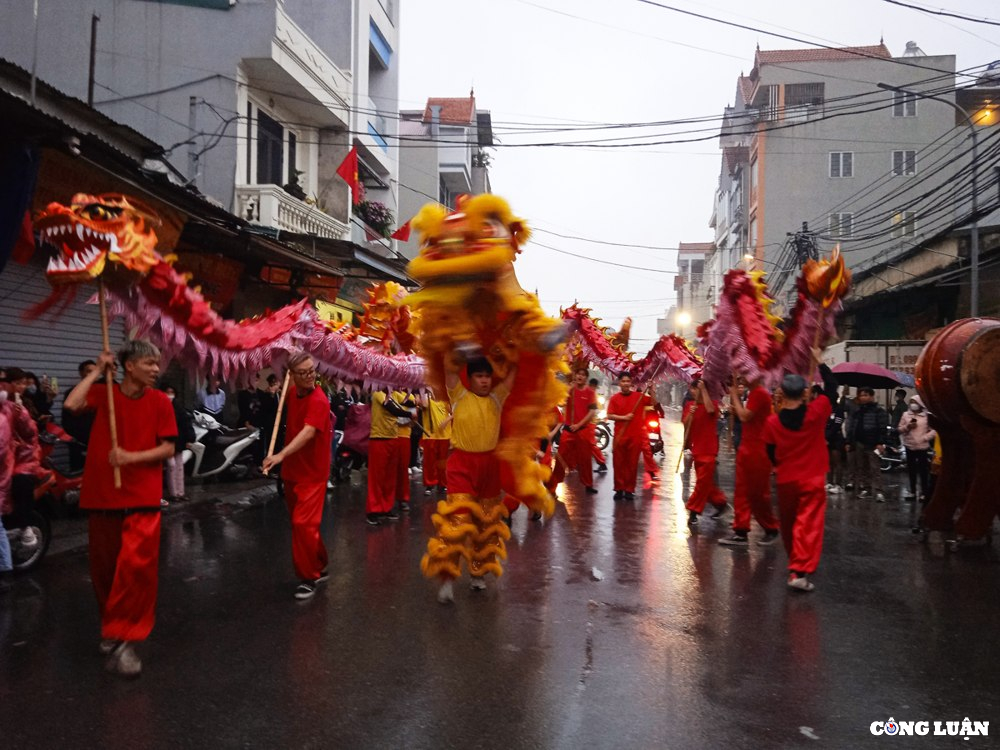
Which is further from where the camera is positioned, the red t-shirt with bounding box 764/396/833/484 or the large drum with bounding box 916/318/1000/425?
the large drum with bounding box 916/318/1000/425

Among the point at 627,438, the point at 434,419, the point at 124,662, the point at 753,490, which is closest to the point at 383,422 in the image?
the point at 434,419

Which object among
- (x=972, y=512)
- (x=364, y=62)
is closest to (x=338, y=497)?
(x=972, y=512)

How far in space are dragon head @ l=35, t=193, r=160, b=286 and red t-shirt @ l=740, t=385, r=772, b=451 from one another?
18.4 feet

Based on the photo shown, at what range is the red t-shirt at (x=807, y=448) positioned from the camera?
6504mm

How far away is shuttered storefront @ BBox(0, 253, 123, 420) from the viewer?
9.40m

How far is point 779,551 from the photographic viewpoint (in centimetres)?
793

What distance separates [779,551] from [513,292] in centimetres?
422

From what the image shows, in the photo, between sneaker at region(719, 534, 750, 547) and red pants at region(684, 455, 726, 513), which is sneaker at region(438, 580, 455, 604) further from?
red pants at region(684, 455, 726, 513)

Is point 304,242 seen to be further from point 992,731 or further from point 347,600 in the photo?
point 992,731

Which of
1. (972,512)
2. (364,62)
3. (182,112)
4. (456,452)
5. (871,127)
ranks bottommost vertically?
(972,512)

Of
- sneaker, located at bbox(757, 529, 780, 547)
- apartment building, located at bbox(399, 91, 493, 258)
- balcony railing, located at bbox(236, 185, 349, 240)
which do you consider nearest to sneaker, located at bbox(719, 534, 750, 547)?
sneaker, located at bbox(757, 529, 780, 547)

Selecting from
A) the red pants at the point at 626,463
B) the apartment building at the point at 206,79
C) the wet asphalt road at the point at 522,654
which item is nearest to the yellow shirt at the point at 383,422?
the wet asphalt road at the point at 522,654

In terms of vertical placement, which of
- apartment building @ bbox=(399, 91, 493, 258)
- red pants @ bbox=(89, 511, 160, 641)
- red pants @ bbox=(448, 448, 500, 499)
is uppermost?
apartment building @ bbox=(399, 91, 493, 258)

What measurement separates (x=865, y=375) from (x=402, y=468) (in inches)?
318
